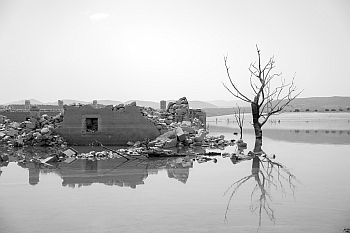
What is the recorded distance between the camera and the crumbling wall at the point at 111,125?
18.1 meters

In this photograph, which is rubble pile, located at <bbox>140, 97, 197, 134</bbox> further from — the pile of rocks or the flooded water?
the flooded water

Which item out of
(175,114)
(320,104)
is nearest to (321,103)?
(320,104)

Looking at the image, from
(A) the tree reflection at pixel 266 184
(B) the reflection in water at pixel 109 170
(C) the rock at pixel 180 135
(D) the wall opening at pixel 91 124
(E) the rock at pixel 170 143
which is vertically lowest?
(B) the reflection in water at pixel 109 170

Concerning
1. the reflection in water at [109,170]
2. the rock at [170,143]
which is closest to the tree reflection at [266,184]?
the reflection in water at [109,170]

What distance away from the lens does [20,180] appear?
9.63m

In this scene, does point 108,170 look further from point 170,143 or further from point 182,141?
point 182,141

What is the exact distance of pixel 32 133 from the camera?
19031mm

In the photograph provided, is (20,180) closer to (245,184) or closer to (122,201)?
(122,201)

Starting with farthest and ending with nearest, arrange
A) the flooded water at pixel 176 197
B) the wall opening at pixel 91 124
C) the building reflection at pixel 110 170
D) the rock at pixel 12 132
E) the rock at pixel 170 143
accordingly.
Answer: the rock at pixel 12 132, the wall opening at pixel 91 124, the rock at pixel 170 143, the building reflection at pixel 110 170, the flooded water at pixel 176 197

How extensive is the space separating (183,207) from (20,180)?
5.14m

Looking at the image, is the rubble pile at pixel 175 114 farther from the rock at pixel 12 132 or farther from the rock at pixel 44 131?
the rock at pixel 12 132

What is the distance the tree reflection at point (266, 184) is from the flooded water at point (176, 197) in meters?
0.02

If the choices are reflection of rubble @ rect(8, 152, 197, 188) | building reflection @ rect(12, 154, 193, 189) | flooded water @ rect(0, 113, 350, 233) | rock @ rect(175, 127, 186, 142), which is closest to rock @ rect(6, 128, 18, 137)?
reflection of rubble @ rect(8, 152, 197, 188)

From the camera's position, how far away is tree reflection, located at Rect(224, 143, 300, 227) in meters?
6.74
